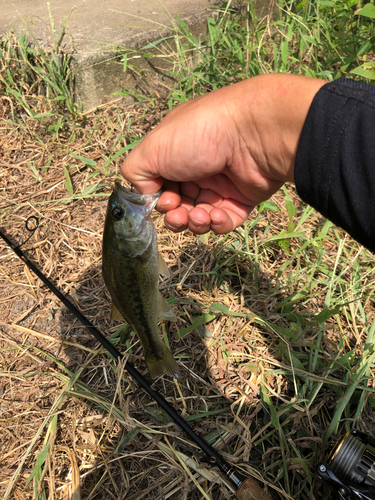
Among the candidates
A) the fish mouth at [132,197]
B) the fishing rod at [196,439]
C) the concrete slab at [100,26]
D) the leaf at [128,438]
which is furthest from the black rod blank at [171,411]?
the concrete slab at [100,26]

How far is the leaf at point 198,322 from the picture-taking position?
108 inches

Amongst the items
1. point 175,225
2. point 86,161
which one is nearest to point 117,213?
point 175,225

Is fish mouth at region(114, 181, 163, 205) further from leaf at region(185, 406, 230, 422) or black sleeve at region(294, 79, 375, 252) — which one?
leaf at region(185, 406, 230, 422)

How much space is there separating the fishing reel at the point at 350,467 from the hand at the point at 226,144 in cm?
144

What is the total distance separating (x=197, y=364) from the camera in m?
2.81

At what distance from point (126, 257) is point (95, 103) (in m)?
2.93

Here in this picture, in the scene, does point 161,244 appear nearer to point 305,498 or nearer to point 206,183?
point 206,183

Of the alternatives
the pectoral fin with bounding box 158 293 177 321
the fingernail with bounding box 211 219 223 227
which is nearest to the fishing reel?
the pectoral fin with bounding box 158 293 177 321

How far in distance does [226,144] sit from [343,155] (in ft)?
2.52

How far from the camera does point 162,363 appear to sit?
248 centimetres

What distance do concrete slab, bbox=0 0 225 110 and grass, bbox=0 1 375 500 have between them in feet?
0.76

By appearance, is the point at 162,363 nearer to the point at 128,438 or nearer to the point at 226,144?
the point at 128,438

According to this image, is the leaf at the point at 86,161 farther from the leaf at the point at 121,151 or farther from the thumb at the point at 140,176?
the thumb at the point at 140,176

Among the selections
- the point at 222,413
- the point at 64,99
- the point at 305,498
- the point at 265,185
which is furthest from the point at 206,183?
the point at 64,99
